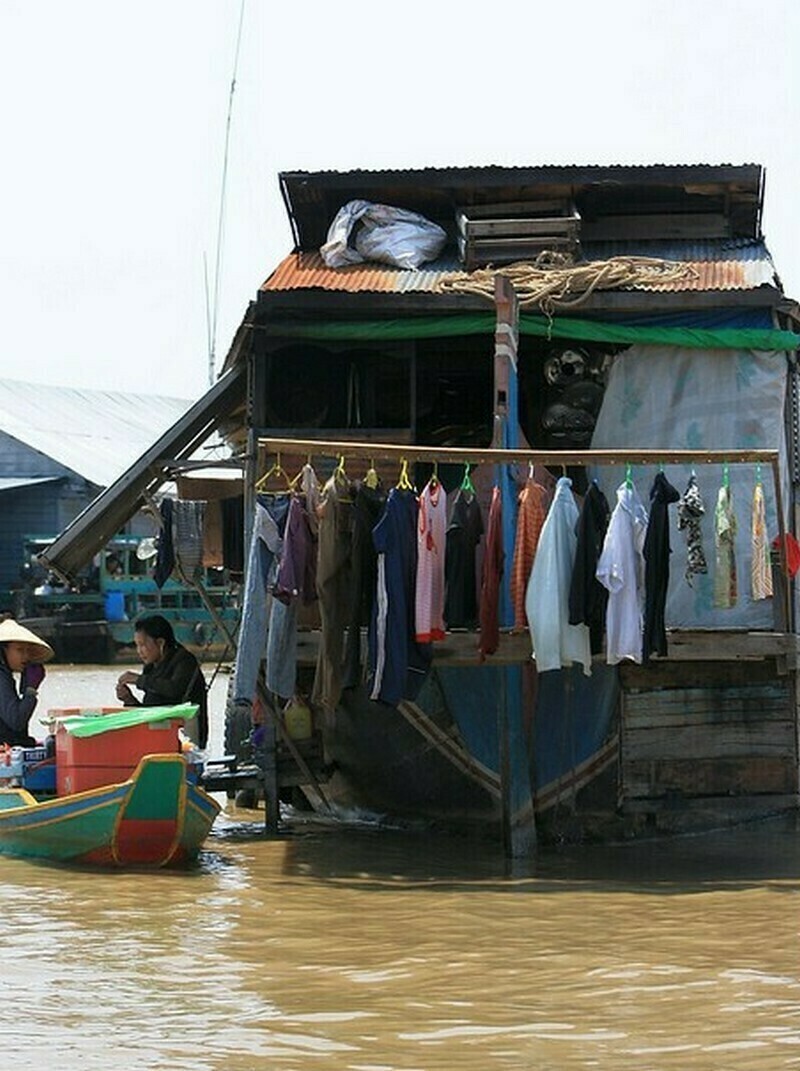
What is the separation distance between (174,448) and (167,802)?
10.3 feet

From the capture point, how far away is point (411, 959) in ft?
27.6

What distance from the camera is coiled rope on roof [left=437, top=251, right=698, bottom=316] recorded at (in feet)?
39.0

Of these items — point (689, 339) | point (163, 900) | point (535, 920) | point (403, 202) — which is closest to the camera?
point (535, 920)

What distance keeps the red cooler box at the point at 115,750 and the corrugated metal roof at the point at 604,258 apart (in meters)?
2.99

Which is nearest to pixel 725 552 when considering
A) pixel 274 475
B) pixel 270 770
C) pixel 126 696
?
pixel 274 475

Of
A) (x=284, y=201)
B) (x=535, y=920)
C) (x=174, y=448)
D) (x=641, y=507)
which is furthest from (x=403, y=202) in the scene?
(x=535, y=920)

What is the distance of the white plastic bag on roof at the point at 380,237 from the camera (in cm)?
1298

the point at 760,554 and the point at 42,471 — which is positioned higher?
the point at 42,471

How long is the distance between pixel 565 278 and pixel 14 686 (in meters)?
4.53

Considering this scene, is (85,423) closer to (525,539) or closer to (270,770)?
(270,770)

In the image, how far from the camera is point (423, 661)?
10.8 meters

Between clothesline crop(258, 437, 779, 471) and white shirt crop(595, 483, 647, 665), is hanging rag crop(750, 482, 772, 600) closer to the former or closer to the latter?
clothesline crop(258, 437, 779, 471)

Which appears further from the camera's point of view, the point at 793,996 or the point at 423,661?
the point at 423,661

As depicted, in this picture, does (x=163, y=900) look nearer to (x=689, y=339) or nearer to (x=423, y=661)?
(x=423, y=661)
